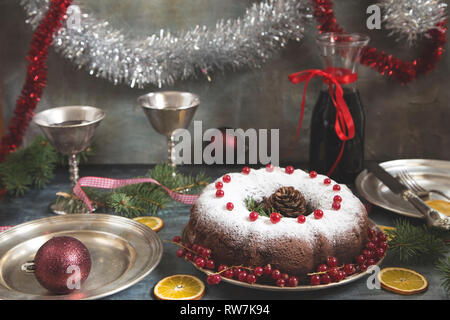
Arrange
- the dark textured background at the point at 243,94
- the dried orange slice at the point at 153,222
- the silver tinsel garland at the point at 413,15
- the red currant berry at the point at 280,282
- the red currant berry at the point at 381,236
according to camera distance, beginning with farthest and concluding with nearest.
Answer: the dark textured background at the point at 243,94 → the silver tinsel garland at the point at 413,15 → the dried orange slice at the point at 153,222 → the red currant berry at the point at 381,236 → the red currant berry at the point at 280,282

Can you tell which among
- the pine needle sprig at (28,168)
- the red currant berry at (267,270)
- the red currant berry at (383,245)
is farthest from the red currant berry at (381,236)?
the pine needle sprig at (28,168)

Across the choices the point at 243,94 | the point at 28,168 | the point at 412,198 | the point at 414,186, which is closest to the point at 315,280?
the point at 412,198

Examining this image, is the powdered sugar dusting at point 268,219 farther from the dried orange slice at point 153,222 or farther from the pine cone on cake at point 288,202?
the dried orange slice at point 153,222

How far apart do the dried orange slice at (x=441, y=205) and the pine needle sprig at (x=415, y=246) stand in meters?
0.14

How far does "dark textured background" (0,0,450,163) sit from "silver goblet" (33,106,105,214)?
0.65 feet

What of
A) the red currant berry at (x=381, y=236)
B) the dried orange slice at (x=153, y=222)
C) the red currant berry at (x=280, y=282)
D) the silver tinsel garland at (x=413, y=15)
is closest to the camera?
the red currant berry at (x=280, y=282)

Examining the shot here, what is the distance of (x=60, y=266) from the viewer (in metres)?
0.77

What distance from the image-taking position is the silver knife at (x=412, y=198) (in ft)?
2.97

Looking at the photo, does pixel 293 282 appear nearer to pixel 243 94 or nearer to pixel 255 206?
pixel 255 206

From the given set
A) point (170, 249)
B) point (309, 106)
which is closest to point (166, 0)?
point (309, 106)

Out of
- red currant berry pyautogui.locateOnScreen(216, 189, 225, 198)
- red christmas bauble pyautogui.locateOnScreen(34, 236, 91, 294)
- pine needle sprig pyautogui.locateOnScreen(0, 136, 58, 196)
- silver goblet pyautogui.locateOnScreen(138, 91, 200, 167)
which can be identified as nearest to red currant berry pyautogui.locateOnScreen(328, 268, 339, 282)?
red currant berry pyautogui.locateOnScreen(216, 189, 225, 198)

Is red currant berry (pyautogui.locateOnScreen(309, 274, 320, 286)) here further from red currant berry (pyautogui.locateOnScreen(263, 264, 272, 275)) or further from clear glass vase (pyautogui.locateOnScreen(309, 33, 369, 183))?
clear glass vase (pyautogui.locateOnScreen(309, 33, 369, 183))

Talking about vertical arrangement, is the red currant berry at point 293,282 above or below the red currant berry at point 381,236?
below

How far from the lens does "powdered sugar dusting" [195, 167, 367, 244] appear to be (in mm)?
776
